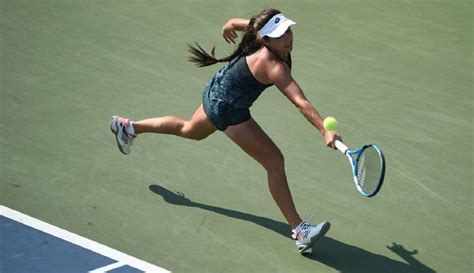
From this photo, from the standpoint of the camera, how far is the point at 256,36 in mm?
6816

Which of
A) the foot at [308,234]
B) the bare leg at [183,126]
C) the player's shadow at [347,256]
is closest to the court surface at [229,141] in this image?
the player's shadow at [347,256]

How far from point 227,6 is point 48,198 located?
16.5ft

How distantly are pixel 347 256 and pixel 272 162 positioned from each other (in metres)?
0.98

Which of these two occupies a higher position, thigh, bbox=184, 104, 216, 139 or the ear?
the ear

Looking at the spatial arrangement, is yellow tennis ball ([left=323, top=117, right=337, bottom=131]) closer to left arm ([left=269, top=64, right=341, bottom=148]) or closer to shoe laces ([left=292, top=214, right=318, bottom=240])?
left arm ([left=269, top=64, right=341, bottom=148])

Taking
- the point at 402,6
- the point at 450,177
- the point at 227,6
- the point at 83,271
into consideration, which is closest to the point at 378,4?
the point at 402,6

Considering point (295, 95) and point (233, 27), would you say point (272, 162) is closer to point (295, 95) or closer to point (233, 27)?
point (295, 95)

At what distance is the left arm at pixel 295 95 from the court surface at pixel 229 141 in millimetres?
1186

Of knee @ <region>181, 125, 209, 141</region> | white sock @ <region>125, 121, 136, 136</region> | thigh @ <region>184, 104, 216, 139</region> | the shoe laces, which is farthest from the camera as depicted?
white sock @ <region>125, 121, 136, 136</region>

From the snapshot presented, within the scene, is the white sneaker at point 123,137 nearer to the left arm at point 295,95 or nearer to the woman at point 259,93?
the woman at point 259,93

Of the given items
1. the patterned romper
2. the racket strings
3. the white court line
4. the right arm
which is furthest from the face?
the white court line

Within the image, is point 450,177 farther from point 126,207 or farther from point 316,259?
point 126,207

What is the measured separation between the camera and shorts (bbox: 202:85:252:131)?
22.8 feet

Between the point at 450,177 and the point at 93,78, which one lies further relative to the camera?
the point at 93,78
